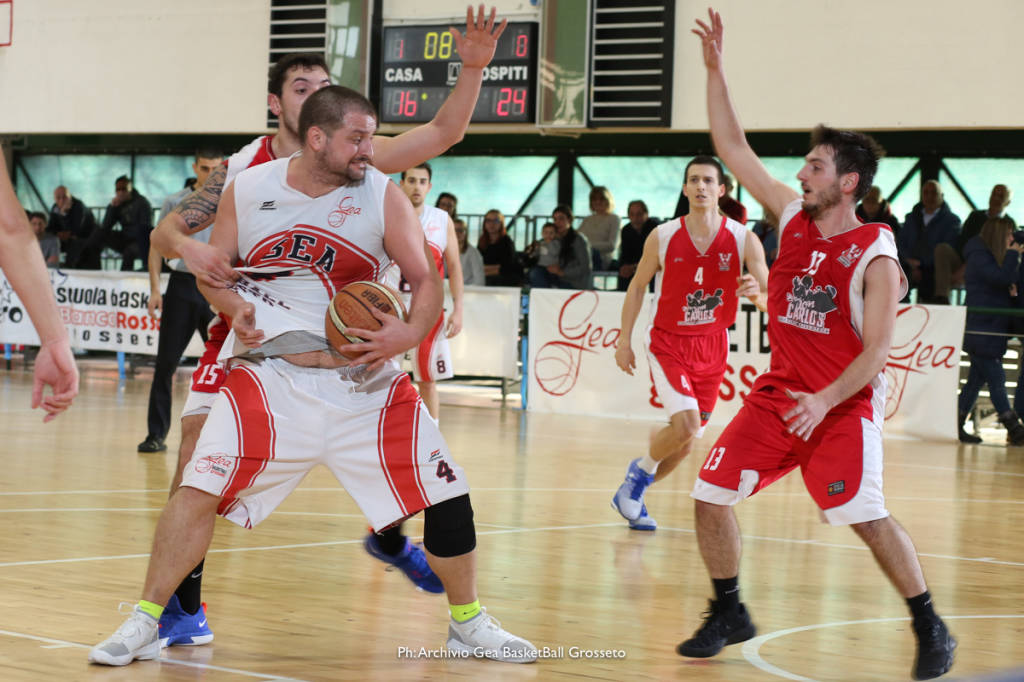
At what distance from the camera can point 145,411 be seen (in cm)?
1288

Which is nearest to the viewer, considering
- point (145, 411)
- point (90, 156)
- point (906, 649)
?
point (906, 649)

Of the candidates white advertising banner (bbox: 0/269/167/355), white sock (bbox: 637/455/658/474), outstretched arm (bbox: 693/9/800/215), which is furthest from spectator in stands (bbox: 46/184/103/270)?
outstretched arm (bbox: 693/9/800/215)

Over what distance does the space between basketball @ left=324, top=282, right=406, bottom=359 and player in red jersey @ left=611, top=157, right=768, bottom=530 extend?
11.2 feet

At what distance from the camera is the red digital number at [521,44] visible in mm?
15680

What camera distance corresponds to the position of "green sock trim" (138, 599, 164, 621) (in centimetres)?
424

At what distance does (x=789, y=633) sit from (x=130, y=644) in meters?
2.43

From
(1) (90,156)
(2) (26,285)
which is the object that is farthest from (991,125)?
(1) (90,156)

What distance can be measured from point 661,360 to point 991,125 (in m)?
7.77

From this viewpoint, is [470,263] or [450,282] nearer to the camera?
[450,282]

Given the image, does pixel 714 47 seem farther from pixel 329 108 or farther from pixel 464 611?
pixel 464 611

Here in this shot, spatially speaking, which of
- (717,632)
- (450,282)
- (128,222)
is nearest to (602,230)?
(128,222)

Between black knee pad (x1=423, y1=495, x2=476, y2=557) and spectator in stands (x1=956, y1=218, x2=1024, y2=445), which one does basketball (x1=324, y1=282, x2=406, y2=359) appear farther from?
spectator in stands (x1=956, y1=218, x2=1024, y2=445)

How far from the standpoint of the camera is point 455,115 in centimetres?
491

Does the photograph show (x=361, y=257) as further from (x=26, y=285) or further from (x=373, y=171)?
(x=26, y=285)
